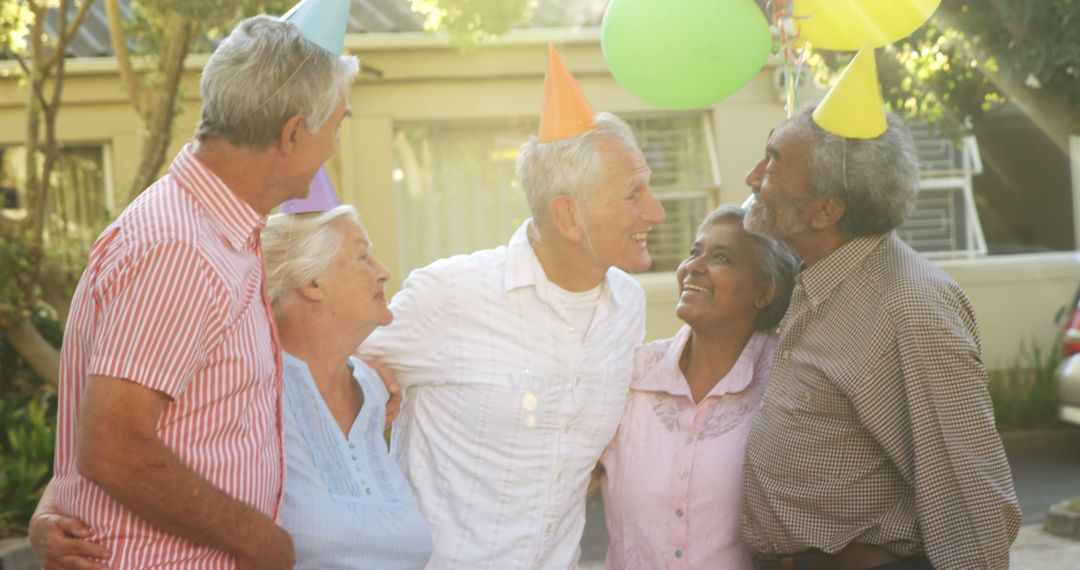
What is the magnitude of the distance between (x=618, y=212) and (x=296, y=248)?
90 cm

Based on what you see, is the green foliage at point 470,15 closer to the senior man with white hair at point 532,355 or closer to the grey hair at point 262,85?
the senior man with white hair at point 532,355

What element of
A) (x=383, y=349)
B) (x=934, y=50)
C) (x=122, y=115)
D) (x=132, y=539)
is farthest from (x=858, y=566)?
(x=122, y=115)

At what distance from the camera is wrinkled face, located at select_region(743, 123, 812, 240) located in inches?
133

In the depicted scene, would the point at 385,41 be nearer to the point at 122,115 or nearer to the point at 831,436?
the point at 122,115

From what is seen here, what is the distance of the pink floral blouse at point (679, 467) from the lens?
139 inches

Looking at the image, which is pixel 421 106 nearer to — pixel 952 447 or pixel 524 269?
pixel 524 269

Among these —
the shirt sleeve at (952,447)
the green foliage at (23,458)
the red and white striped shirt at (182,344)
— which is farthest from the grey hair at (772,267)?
the green foliage at (23,458)

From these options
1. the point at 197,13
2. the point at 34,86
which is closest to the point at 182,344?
the point at 197,13

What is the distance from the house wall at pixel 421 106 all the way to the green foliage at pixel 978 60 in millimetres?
3454

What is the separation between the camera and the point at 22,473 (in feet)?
25.8

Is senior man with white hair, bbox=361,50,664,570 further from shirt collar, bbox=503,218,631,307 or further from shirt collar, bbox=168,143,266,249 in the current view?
shirt collar, bbox=168,143,266,249

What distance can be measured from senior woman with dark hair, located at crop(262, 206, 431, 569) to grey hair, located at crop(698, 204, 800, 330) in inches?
42.3

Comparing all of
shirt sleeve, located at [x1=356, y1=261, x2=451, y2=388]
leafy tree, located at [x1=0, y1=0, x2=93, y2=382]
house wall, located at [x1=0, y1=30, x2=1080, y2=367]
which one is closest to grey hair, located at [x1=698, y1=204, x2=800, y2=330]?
shirt sleeve, located at [x1=356, y1=261, x2=451, y2=388]

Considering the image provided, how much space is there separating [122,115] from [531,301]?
32.6 feet
